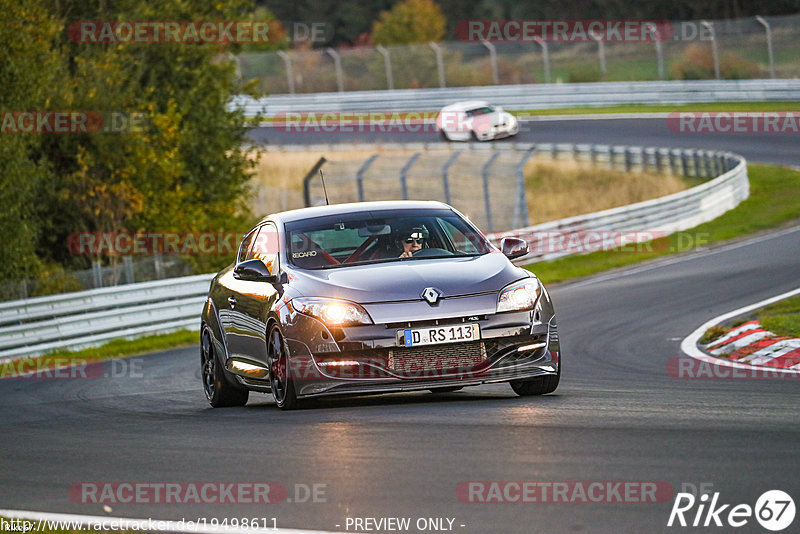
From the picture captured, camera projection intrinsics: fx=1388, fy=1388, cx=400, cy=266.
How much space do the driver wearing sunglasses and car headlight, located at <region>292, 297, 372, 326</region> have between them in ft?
3.33

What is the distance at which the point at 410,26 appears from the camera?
249 feet

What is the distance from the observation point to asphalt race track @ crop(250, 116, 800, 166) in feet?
135

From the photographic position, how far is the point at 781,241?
83.2ft

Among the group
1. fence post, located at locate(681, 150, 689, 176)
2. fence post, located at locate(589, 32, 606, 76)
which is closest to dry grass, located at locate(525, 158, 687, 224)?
fence post, located at locate(681, 150, 689, 176)

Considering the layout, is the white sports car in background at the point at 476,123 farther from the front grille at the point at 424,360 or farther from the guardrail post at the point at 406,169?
the front grille at the point at 424,360

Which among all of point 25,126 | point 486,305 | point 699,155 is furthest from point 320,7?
point 486,305

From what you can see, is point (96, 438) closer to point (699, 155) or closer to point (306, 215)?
point (306, 215)

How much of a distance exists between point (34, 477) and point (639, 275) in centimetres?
A: 1651

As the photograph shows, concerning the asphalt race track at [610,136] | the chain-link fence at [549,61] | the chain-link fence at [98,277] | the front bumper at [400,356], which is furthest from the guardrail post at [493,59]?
the front bumper at [400,356]

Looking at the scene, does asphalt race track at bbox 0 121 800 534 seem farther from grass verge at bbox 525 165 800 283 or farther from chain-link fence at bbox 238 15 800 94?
chain-link fence at bbox 238 15 800 94

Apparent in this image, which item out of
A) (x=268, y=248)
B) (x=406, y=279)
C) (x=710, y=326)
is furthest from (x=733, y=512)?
(x=710, y=326)

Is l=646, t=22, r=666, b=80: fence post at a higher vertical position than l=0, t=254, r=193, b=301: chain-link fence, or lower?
higher

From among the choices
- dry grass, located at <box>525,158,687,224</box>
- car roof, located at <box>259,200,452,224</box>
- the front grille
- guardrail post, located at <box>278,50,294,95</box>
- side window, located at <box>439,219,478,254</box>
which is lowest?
dry grass, located at <box>525,158,687,224</box>

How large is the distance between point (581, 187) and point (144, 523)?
35.8 m
